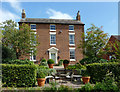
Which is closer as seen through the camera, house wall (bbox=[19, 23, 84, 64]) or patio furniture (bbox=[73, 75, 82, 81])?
patio furniture (bbox=[73, 75, 82, 81])

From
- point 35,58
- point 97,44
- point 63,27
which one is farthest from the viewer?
point 63,27

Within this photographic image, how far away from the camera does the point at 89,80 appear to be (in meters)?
8.50

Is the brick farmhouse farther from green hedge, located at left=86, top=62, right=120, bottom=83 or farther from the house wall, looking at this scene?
green hedge, located at left=86, top=62, right=120, bottom=83

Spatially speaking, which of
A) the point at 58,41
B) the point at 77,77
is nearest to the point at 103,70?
the point at 77,77

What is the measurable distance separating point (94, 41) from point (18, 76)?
9.56 metres

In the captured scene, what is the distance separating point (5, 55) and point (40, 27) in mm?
11587

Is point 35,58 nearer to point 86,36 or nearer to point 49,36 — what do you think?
point 49,36

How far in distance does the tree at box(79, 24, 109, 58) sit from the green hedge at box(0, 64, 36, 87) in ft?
27.9

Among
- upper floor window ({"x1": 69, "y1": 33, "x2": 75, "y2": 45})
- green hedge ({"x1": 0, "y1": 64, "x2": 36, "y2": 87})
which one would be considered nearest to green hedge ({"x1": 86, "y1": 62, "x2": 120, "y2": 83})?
green hedge ({"x1": 0, "y1": 64, "x2": 36, "y2": 87})

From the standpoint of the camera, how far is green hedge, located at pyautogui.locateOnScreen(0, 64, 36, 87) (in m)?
7.05

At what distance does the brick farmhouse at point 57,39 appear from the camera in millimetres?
21422

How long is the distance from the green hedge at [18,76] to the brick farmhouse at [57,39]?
45.5ft

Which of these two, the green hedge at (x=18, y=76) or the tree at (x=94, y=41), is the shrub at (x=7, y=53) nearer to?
the green hedge at (x=18, y=76)

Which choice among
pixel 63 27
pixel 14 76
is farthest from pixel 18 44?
pixel 63 27
